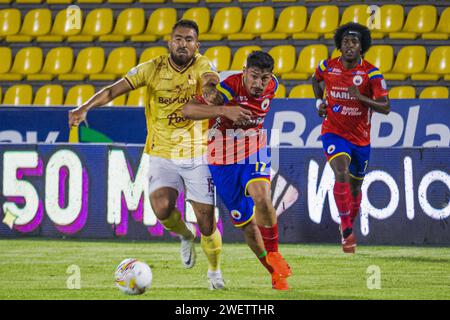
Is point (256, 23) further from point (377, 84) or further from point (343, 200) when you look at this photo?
point (343, 200)

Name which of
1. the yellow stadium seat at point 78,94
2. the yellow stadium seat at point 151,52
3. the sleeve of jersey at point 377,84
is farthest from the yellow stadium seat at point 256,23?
the sleeve of jersey at point 377,84

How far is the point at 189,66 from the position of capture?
26.7 feet

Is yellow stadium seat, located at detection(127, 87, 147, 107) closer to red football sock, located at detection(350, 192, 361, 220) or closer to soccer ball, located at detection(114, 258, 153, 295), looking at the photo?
red football sock, located at detection(350, 192, 361, 220)

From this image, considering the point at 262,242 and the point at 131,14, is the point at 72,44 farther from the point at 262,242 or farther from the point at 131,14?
the point at 262,242

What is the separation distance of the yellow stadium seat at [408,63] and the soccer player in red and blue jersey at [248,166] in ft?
24.1

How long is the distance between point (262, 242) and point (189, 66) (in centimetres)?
162

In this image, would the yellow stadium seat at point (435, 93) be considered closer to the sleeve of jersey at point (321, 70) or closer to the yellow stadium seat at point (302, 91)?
the yellow stadium seat at point (302, 91)

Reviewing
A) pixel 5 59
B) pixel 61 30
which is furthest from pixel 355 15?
pixel 5 59

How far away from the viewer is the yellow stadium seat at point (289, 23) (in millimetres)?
15711

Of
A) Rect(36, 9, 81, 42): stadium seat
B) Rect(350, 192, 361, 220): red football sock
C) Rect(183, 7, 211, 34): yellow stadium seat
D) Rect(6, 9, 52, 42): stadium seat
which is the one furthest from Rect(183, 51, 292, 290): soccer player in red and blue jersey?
Rect(6, 9, 52, 42): stadium seat

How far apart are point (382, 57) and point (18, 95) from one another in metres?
5.92

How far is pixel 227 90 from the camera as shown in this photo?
756 centimetres

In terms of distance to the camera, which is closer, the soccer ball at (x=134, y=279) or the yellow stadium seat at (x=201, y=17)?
the soccer ball at (x=134, y=279)

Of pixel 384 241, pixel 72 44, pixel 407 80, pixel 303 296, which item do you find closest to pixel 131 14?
pixel 72 44
